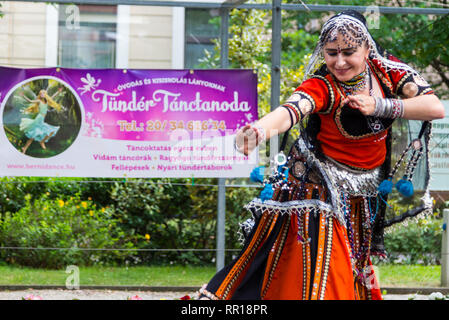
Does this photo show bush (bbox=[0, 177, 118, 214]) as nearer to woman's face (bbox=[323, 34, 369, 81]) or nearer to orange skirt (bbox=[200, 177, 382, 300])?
orange skirt (bbox=[200, 177, 382, 300])

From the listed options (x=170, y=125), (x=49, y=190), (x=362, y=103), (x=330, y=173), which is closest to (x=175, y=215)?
(x=49, y=190)

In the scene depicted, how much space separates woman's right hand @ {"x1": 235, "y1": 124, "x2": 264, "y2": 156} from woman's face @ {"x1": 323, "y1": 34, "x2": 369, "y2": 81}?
721 millimetres

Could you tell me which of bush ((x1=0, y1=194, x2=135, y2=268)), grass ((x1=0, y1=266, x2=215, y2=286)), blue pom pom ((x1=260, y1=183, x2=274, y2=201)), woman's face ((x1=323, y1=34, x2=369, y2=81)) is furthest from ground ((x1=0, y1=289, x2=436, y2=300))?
woman's face ((x1=323, y1=34, x2=369, y2=81))

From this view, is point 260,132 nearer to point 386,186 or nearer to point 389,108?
point 389,108

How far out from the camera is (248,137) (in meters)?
3.89

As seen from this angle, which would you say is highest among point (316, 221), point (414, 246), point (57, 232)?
point (316, 221)

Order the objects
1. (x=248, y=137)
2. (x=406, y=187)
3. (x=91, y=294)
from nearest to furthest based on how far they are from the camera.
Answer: (x=248, y=137), (x=406, y=187), (x=91, y=294)

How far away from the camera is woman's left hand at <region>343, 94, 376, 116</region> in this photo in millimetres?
4168

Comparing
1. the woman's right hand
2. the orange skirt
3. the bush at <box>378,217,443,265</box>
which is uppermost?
the woman's right hand

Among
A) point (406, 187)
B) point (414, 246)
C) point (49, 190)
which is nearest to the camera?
point (406, 187)

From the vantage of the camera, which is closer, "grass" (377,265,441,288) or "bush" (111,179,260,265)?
"grass" (377,265,441,288)

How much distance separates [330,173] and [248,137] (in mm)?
800
